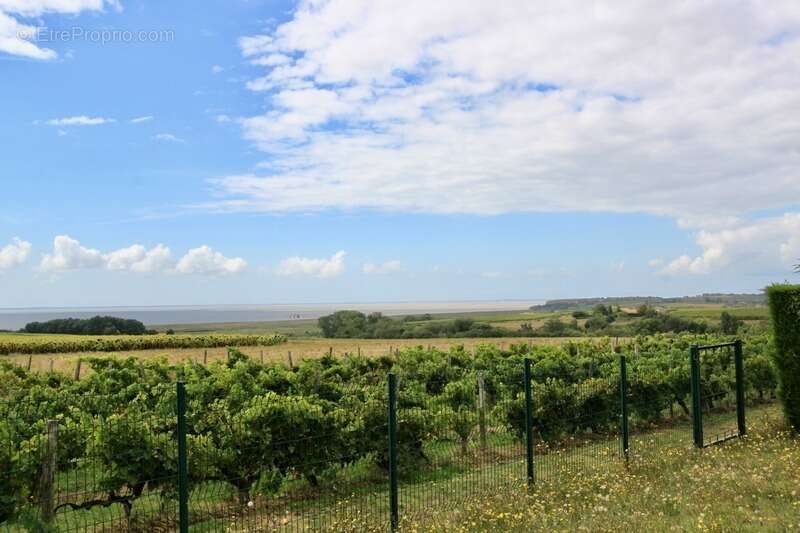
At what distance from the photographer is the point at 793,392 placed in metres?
11.7

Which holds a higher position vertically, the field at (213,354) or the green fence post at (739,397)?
the green fence post at (739,397)

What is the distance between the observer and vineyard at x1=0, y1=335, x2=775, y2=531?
698 centimetres

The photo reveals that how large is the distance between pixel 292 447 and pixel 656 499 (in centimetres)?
464

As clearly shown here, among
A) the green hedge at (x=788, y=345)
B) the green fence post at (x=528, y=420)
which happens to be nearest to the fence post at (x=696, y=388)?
the green hedge at (x=788, y=345)

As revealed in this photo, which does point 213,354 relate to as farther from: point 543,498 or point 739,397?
point 543,498

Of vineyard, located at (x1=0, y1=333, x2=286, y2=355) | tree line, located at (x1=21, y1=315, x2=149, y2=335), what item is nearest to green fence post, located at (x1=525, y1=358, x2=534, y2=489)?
vineyard, located at (x1=0, y1=333, x2=286, y2=355)

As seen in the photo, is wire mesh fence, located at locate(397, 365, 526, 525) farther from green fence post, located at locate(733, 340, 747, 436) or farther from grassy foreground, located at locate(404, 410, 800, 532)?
green fence post, located at locate(733, 340, 747, 436)

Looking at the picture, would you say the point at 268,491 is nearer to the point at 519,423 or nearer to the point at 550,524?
the point at 550,524

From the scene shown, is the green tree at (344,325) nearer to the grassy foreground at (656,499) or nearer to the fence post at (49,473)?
the grassy foreground at (656,499)

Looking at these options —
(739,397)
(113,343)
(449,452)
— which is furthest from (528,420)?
(113,343)

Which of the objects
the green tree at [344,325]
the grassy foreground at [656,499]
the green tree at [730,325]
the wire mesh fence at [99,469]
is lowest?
the green tree at [344,325]

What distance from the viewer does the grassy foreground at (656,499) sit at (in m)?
6.50

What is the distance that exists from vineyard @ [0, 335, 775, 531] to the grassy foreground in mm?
522

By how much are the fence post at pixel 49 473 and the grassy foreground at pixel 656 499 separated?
11.8 ft
